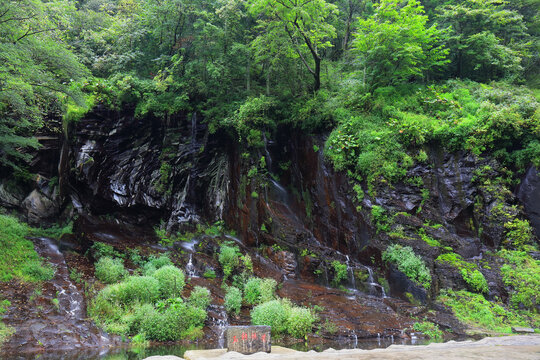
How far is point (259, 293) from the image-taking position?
1159 centimetres

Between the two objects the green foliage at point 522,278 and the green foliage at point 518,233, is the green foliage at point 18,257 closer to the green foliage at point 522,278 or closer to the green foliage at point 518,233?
the green foliage at point 522,278

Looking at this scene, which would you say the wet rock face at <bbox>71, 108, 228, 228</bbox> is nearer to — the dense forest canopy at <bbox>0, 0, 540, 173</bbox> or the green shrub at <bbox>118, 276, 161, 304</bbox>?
the dense forest canopy at <bbox>0, 0, 540, 173</bbox>

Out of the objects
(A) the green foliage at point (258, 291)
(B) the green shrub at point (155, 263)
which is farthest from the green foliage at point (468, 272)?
(B) the green shrub at point (155, 263)

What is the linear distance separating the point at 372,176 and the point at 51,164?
56.6 feet

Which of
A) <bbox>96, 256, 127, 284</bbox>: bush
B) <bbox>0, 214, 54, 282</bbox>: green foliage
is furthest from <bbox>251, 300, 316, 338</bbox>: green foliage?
<bbox>0, 214, 54, 282</bbox>: green foliage

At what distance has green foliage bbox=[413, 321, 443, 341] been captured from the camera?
8.93m

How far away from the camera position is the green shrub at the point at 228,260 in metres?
13.5

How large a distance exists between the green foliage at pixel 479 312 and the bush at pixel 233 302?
6855mm

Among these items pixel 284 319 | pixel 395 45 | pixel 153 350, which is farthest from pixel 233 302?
pixel 395 45

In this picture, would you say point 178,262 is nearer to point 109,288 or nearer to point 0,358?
point 109,288

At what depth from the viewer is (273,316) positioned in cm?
945

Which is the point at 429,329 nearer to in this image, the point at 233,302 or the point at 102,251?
the point at 233,302

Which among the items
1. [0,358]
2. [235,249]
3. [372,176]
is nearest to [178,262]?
[235,249]

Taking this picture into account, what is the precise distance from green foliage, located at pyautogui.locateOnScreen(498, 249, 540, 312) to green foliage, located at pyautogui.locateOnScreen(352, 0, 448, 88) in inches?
349
